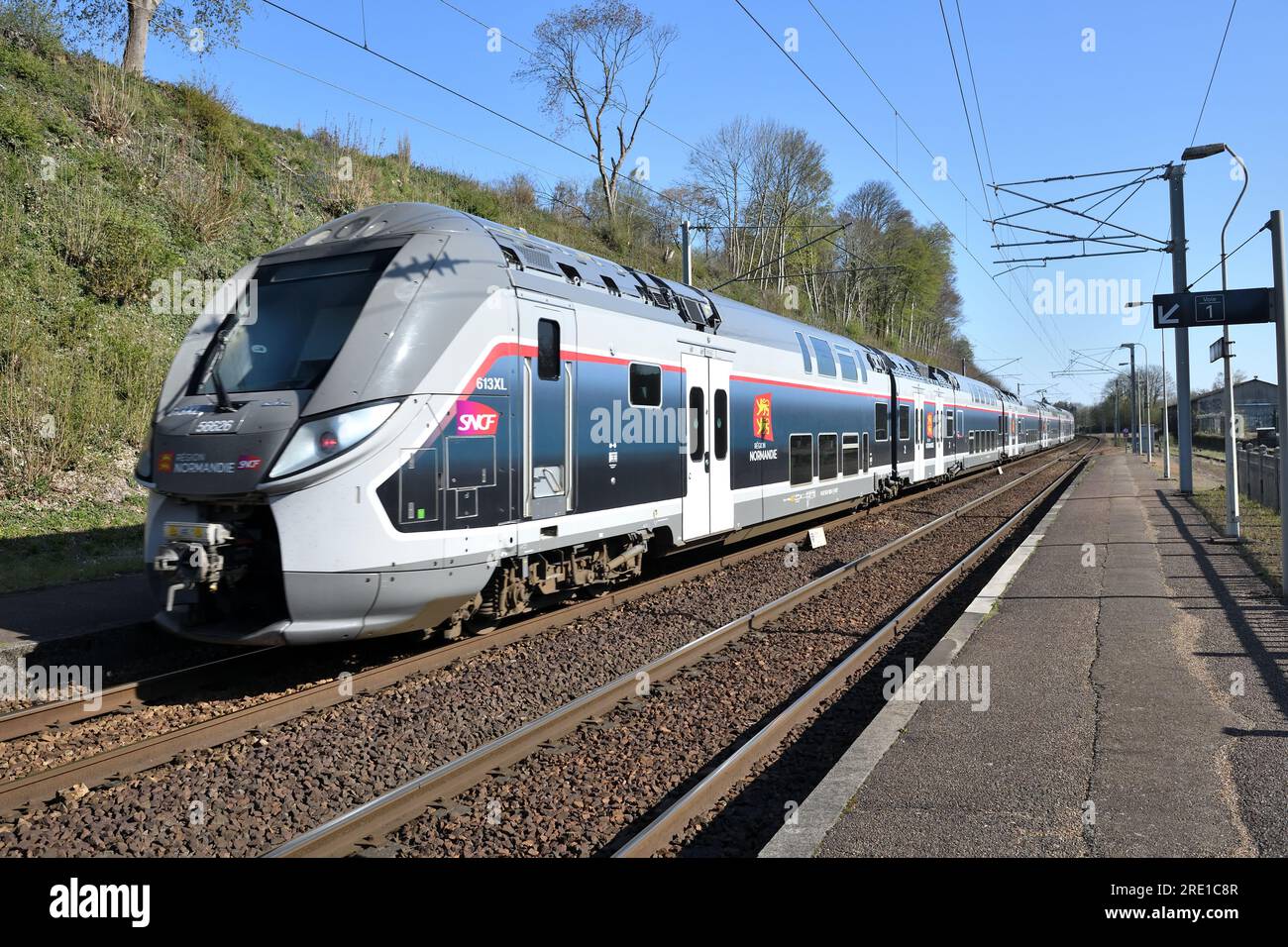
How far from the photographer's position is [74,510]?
12.1 metres

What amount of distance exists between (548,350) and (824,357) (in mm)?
8556

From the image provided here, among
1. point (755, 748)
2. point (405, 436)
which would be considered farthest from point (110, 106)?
point (755, 748)

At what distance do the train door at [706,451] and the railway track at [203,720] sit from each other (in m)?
1.82

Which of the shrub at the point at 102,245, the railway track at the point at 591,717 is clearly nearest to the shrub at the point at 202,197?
the shrub at the point at 102,245

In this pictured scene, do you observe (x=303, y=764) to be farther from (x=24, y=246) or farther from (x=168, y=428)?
(x=24, y=246)

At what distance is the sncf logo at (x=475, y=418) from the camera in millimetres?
6531

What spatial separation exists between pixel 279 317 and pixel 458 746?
3719 millimetres

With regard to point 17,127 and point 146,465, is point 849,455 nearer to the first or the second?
point 146,465

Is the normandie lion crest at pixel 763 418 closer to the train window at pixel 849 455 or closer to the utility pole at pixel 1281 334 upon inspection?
the train window at pixel 849 455

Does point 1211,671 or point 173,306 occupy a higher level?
point 173,306
